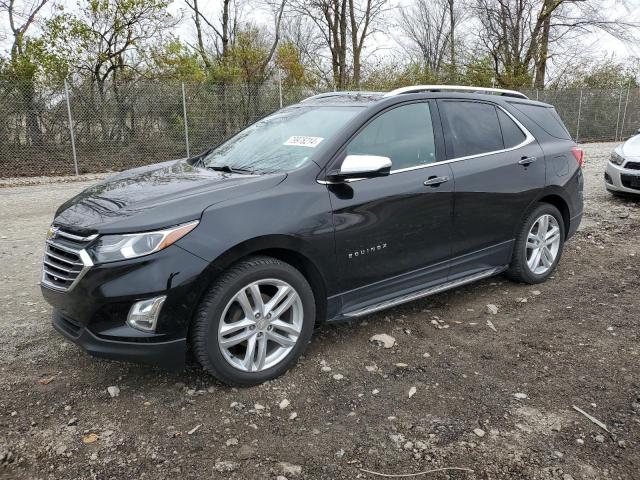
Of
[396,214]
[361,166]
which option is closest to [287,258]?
[361,166]

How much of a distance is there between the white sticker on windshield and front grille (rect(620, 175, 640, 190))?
691 centimetres

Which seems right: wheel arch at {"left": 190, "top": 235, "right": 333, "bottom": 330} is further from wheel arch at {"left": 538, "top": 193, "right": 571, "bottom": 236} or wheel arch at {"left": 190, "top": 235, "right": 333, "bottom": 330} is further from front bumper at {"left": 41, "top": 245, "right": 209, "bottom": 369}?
wheel arch at {"left": 538, "top": 193, "right": 571, "bottom": 236}

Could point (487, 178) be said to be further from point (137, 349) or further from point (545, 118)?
point (137, 349)

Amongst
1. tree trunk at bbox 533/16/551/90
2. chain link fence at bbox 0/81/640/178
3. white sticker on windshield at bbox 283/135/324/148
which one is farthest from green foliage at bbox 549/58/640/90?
white sticker on windshield at bbox 283/135/324/148

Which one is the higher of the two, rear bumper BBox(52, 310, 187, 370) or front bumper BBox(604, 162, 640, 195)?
front bumper BBox(604, 162, 640, 195)

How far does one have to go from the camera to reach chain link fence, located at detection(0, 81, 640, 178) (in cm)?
1201

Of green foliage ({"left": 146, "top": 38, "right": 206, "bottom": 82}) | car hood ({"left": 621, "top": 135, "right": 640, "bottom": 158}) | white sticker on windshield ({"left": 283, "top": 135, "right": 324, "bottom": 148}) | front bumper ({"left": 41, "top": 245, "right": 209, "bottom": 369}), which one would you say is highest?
green foliage ({"left": 146, "top": 38, "right": 206, "bottom": 82})

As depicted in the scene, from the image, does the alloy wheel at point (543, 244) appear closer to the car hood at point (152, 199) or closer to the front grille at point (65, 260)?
the car hood at point (152, 199)

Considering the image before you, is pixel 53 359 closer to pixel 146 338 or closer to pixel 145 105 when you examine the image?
pixel 146 338

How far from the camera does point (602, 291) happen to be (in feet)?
15.4

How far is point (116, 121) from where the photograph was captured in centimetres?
1294

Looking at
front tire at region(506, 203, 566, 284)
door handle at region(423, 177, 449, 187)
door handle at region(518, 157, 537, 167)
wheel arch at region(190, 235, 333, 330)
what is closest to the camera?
wheel arch at region(190, 235, 333, 330)

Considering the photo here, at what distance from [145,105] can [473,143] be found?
10821 millimetres

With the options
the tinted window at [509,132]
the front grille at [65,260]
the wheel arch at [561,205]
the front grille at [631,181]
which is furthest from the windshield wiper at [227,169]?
the front grille at [631,181]
